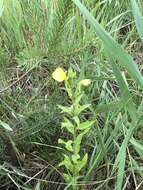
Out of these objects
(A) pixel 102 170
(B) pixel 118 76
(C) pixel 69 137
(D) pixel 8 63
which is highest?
(D) pixel 8 63

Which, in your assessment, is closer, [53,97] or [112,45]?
[112,45]

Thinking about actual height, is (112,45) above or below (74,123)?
above

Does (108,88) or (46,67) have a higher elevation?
(46,67)

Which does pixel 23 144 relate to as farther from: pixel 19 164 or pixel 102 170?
pixel 102 170

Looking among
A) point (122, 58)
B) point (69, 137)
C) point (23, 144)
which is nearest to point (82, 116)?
point (69, 137)

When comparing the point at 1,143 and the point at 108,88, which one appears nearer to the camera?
the point at 1,143

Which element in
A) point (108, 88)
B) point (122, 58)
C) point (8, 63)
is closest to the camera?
point (122, 58)

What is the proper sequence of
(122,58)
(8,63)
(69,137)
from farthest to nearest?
(69,137)
(8,63)
(122,58)

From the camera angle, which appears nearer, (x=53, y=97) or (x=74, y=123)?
(x=74, y=123)
